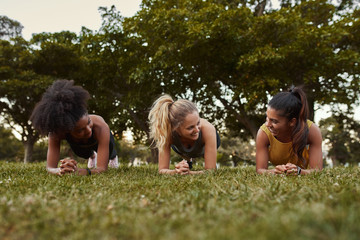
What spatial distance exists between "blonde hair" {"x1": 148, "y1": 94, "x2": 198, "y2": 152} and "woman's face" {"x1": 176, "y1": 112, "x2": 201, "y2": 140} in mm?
64

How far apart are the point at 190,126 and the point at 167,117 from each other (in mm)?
490

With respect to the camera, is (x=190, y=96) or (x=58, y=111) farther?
(x=190, y=96)

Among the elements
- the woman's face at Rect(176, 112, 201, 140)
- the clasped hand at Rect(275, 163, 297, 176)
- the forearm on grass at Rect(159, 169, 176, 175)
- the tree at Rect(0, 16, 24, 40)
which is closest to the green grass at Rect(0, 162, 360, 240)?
the clasped hand at Rect(275, 163, 297, 176)

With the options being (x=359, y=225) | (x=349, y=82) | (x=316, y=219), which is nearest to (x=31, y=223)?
(x=316, y=219)

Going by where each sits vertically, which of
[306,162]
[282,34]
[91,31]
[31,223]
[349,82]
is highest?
[91,31]

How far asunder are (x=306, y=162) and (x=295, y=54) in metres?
8.76

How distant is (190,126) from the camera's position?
4.90 metres

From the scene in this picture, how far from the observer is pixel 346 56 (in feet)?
41.5

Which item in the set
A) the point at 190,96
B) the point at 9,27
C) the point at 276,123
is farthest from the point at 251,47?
the point at 9,27

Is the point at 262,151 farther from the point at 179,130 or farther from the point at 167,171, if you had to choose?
the point at 167,171

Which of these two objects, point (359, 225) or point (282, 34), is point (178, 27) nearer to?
point (282, 34)

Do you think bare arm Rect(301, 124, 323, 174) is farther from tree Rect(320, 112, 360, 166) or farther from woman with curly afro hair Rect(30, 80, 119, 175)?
tree Rect(320, 112, 360, 166)

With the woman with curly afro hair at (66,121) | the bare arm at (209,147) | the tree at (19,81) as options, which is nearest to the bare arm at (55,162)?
the woman with curly afro hair at (66,121)

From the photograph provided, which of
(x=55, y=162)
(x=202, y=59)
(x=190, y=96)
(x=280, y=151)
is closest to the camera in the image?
(x=280, y=151)
